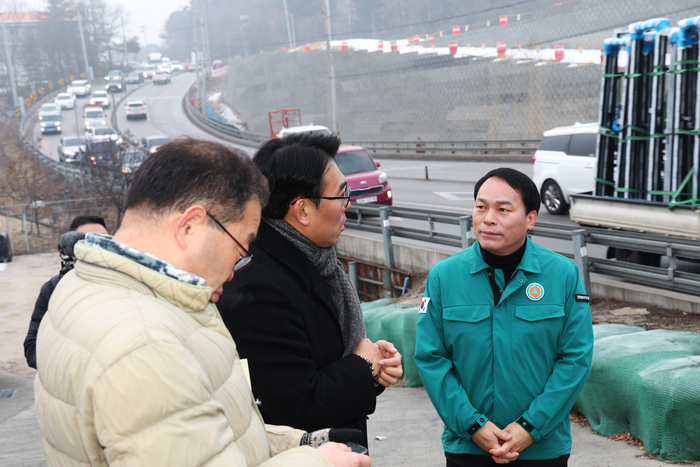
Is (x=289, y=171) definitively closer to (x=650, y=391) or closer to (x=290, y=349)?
(x=290, y=349)

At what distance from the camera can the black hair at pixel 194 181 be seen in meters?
1.67

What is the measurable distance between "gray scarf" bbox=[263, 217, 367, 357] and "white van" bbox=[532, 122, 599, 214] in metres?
12.7

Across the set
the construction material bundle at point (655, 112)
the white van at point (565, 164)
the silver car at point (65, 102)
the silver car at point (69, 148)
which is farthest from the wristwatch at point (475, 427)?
the silver car at point (65, 102)

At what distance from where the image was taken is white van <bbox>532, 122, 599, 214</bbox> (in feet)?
48.0

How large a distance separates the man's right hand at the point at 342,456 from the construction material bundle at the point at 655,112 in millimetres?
7971

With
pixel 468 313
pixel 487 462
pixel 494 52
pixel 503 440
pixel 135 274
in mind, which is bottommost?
pixel 487 462

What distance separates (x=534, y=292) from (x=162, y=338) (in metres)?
2.07

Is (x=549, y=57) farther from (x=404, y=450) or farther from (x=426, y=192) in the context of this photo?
(x=404, y=450)

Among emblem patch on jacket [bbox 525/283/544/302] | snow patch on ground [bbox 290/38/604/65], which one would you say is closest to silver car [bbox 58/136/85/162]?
snow patch on ground [bbox 290/38/604/65]

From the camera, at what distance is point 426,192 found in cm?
2186

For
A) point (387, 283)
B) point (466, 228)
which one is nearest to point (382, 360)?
point (466, 228)

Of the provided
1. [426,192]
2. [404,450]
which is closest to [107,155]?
[426,192]

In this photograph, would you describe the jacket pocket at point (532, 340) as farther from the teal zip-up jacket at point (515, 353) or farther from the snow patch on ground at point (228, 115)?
the snow patch on ground at point (228, 115)

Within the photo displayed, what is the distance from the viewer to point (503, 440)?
2.92m
